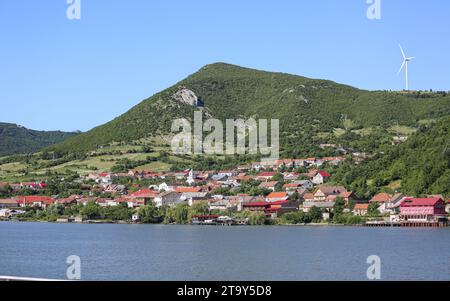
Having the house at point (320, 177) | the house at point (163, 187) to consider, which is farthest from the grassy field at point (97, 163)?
the house at point (320, 177)

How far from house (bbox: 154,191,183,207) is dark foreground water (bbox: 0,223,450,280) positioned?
151 feet

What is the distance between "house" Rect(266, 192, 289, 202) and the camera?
303 feet

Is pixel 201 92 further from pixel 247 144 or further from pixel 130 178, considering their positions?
pixel 130 178

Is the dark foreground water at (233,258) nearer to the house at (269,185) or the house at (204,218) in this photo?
the house at (204,218)

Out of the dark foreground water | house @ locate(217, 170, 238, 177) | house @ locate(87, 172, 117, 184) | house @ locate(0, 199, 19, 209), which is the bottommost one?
the dark foreground water

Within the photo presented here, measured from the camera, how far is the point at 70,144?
153375mm

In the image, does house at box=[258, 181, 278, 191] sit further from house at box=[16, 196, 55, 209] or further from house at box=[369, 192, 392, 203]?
house at box=[16, 196, 55, 209]

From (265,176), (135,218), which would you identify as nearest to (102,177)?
(265,176)

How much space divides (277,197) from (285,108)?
66194 mm

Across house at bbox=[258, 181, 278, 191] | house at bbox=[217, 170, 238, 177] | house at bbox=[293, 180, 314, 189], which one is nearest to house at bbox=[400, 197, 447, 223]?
house at bbox=[293, 180, 314, 189]

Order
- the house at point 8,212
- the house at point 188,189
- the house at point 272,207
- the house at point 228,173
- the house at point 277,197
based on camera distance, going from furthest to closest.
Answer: the house at point 228,173, the house at point 188,189, the house at point 8,212, the house at point 277,197, the house at point 272,207

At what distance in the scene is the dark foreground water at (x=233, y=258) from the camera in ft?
102

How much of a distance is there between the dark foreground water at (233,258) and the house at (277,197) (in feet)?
121
